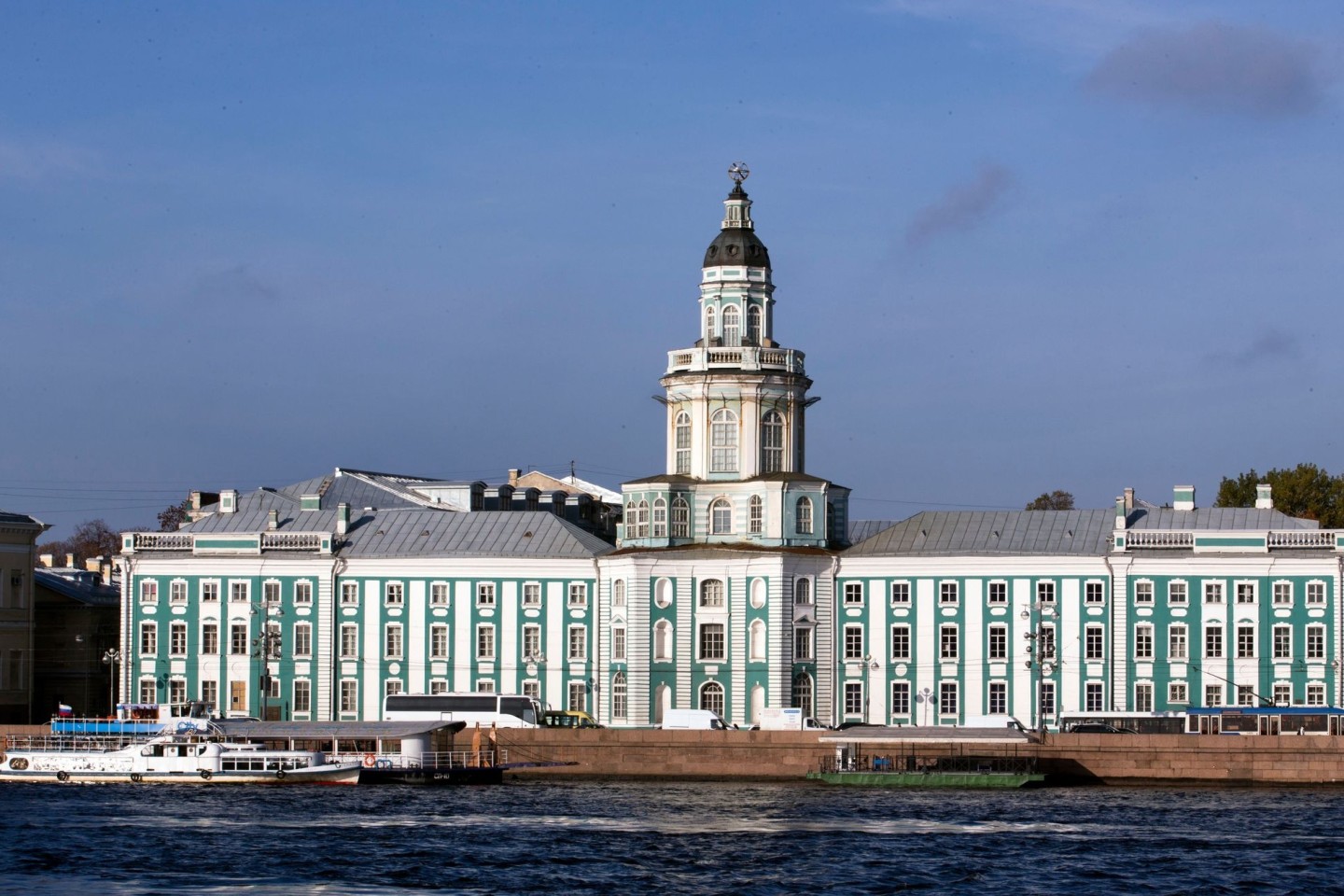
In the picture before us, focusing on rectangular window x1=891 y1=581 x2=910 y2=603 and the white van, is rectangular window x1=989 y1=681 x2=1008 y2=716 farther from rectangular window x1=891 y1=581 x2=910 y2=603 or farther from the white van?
the white van

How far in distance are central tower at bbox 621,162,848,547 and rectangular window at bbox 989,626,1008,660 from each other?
24.4 feet

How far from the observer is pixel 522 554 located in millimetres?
114938

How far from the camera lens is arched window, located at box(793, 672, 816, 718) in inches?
4392

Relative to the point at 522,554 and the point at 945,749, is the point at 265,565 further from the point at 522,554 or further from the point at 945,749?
the point at 945,749

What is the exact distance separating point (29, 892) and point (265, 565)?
149 ft

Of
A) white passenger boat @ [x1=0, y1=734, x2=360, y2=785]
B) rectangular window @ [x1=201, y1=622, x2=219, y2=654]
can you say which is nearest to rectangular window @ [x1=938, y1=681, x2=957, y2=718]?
white passenger boat @ [x1=0, y1=734, x2=360, y2=785]

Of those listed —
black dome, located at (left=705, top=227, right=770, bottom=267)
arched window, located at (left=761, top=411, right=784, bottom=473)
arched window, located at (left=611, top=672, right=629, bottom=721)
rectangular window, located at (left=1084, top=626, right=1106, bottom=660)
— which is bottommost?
Result: arched window, located at (left=611, top=672, right=629, bottom=721)

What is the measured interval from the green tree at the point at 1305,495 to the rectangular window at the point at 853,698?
24.4 m

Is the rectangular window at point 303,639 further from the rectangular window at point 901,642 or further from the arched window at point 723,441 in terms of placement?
the rectangular window at point 901,642

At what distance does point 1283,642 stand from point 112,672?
47819mm

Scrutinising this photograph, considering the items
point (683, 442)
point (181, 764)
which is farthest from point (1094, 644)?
point (181, 764)

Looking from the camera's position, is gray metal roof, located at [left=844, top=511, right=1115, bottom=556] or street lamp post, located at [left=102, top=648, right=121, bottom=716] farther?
street lamp post, located at [left=102, top=648, right=121, bottom=716]

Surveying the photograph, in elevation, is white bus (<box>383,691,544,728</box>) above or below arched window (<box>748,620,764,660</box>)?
below

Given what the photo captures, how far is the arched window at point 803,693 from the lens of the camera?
366ft
